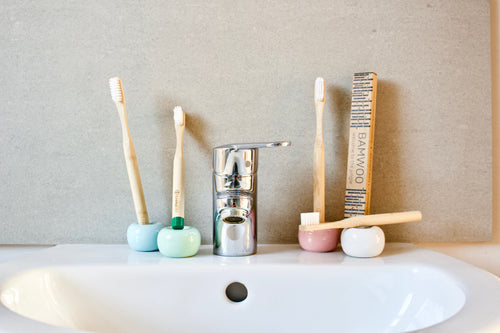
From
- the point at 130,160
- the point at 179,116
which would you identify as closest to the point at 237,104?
the point at 179,116

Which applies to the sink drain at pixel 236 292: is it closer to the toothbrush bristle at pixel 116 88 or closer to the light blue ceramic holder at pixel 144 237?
the light blue ceramic holder at pixel 144 237

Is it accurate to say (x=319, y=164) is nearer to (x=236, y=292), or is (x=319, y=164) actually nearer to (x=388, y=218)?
(x=388, y=218)

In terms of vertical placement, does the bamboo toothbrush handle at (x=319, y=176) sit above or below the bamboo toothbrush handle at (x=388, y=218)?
above

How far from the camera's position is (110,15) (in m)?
0.69

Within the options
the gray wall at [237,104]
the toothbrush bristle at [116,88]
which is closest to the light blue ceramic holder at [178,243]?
the gray wall at [237,104]

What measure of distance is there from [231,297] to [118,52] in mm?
466

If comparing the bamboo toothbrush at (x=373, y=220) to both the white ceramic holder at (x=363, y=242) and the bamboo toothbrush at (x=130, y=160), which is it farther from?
the bamboo toothbrush at (x=130, y=160)

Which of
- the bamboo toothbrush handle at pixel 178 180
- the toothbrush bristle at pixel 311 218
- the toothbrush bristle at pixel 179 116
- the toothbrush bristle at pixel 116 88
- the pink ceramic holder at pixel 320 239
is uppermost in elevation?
the toothbrush bristle at pixel 116 88

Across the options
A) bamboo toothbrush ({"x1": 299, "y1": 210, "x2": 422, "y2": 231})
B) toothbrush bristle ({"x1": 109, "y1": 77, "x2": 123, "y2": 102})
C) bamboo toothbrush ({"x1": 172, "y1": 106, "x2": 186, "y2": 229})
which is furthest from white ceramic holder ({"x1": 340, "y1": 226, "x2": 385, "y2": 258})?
toothbrush bristle ({"x1": 109, "y1": 77, "x2": 123, "y2": 102})

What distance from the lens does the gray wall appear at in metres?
0.68

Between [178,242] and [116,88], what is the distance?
0.88 feet

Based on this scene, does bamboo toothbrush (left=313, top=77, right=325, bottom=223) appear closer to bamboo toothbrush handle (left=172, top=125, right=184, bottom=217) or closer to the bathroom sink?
the bathroom sink

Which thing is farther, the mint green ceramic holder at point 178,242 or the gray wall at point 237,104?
the gray wall at point 237,104

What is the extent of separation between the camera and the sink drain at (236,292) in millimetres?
541
